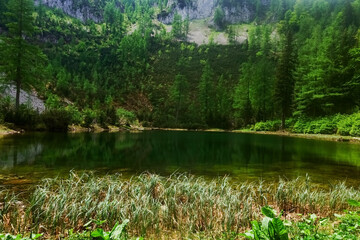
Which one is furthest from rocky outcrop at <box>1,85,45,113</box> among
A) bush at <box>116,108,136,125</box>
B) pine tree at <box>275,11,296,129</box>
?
pine tree at <box>275,11,296,129</box>

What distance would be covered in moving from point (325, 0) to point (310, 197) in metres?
117

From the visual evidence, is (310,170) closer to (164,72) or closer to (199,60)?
(164,72)

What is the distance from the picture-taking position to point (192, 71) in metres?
79.7

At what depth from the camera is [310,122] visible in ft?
109

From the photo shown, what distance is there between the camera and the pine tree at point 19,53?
2392 centimetres

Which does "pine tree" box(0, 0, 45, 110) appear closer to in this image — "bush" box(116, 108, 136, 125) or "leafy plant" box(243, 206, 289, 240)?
"bush" box(116, 108, 136, 125)

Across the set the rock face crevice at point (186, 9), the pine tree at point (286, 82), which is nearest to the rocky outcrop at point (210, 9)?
the rock face crevice at point (186, 9)

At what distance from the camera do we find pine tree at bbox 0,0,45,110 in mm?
23922

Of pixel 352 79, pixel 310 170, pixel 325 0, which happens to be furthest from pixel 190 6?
pixel 310 170

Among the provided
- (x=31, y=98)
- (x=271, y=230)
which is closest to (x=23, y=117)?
(x=31, y=98)

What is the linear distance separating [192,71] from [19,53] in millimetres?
59334

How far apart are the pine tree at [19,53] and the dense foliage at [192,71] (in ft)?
0.53

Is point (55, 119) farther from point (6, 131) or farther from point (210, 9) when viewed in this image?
point (210, 9)

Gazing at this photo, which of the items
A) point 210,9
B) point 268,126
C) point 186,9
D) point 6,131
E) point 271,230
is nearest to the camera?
point 271,230
